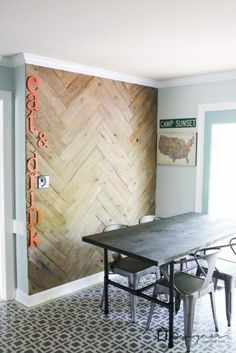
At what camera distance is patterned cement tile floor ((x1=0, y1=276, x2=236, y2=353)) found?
9.30ft

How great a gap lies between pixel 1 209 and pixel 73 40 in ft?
6.01

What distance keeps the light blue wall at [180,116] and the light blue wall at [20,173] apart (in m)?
2.06

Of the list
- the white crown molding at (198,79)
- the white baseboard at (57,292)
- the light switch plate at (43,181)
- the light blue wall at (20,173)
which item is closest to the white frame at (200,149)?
the white crown molding at (198,79)

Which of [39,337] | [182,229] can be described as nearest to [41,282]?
[39,337]

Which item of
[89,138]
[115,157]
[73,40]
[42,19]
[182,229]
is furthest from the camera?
[115,157]

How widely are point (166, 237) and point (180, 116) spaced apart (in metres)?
Answer: 1.93

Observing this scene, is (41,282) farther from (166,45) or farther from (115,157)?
(166,45)

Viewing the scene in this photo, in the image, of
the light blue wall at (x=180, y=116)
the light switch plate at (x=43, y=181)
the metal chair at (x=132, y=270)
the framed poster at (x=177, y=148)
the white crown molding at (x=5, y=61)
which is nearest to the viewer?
the metal chair at (x=132, y=270)

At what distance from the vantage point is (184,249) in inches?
112

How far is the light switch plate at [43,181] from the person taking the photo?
351cm

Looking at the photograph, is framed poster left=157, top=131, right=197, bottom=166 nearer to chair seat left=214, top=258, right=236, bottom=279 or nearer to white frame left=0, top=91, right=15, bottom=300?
chair seat left=214, top=258, right=236, bottom=279

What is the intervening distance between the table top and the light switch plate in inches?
28.7

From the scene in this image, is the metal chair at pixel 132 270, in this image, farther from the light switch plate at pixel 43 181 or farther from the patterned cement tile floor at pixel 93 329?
the light switch plate at pixel 43 181

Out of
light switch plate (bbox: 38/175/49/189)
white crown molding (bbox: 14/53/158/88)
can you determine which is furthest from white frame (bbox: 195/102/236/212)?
light switch plate (bbox: 38/175/49/189)
